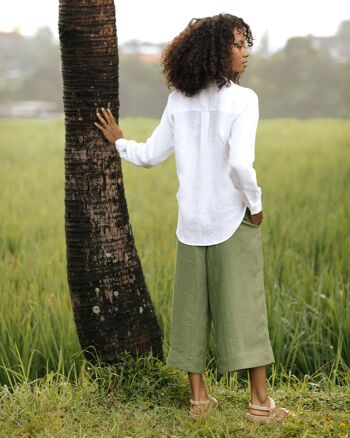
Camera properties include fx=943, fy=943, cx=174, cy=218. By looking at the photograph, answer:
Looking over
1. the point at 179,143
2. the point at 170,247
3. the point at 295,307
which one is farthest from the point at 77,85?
the point at 170,247

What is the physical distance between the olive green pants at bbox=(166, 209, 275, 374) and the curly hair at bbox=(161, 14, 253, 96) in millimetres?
481

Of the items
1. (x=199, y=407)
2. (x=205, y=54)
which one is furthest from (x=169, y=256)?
(x=205, y=54)

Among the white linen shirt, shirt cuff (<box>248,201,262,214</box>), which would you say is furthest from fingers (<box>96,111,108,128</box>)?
shirt cuff (<box>248,201,262,214</box>)

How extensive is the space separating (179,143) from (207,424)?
965 millimetres

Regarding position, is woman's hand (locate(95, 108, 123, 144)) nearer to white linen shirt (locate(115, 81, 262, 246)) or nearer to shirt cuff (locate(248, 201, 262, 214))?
white linen shirt (locate(115, 81, 262, 246))

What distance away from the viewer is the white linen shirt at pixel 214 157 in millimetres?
3076

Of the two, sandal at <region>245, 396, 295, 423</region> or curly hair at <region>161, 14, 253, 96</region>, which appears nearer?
curly hair at <region>161, 14, 253, 96</region>

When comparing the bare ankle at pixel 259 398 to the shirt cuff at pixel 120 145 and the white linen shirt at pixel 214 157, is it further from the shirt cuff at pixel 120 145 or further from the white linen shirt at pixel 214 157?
the shirt cuff at pixel 120 145

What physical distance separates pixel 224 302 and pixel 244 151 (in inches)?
21.0

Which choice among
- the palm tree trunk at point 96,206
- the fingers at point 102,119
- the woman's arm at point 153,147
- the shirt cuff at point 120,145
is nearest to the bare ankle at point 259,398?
the palm tree trunk at point 96,206

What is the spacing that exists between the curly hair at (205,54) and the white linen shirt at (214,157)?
0.13 feet

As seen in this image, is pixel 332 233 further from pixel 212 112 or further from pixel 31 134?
pixel 31 134

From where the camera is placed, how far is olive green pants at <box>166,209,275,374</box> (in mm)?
3203

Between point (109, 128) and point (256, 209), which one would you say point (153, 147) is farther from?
point (256, 209)
